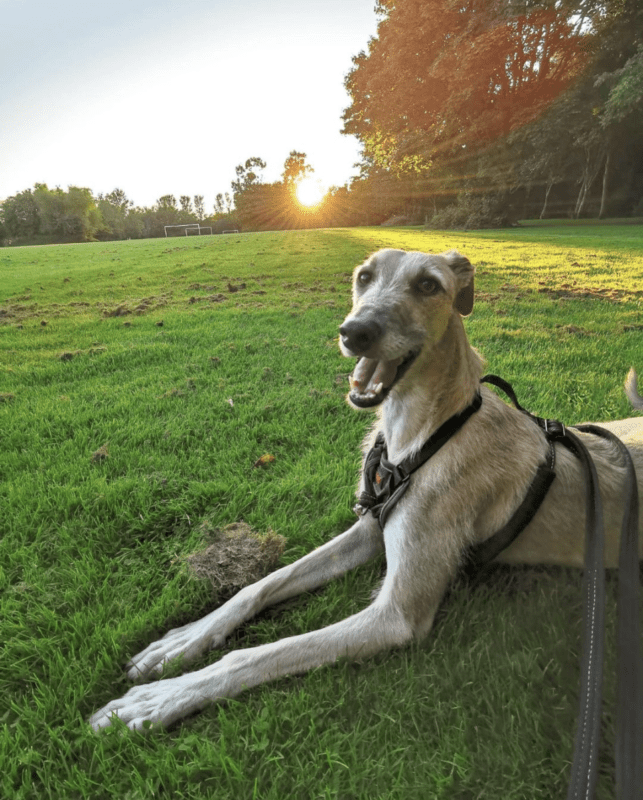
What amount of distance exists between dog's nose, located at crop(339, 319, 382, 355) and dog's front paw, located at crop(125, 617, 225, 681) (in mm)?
1676

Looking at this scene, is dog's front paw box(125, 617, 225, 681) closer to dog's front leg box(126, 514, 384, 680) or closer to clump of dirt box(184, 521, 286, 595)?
dog's front leg box(126, 514, 384, 680)

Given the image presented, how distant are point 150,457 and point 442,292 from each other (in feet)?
9.25

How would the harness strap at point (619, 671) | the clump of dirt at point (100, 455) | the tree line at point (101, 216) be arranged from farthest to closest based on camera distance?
the tree line at point (101, 216) < the clump of dirt at point (100, 455) < the harness strap at point (619, 671)

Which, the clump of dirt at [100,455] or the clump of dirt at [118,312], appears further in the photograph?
the clump of dirt at [118,312]

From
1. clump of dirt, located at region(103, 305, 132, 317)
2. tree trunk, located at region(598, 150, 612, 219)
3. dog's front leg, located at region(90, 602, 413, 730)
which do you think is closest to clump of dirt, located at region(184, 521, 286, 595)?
dog's front leg, located at region(90, 602, 413, 730)

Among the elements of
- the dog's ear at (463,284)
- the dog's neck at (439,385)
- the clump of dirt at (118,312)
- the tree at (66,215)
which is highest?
the tree at (66,215)

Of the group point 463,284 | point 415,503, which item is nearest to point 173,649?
point 415,503

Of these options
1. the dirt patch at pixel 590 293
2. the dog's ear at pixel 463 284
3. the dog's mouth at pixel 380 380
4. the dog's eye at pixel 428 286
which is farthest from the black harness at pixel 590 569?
A: the dirt patch at pixel 590 293

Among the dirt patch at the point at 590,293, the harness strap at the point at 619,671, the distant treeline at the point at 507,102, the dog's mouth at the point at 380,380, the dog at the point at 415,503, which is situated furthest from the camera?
the distant treeline at the point at 507,102

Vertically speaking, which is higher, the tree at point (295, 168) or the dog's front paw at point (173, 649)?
the tree at point (295, 168)

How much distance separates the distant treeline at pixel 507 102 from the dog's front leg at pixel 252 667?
36.1 meters

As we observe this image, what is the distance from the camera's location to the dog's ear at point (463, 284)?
2760mm

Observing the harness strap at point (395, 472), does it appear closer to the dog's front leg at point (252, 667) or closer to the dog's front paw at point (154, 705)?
the dog's front leg at point (252, 667)

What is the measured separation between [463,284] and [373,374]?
886mm
